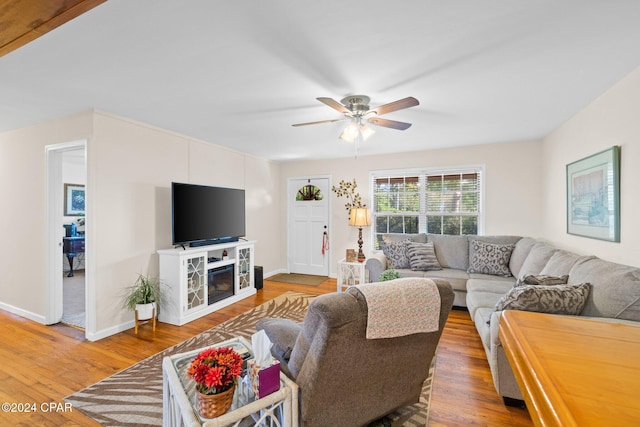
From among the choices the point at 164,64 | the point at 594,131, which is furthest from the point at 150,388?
the point at 594,131

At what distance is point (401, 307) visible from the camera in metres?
1.40

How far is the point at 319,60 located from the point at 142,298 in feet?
10.0

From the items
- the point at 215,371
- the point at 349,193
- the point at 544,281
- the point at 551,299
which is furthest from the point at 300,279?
the point at 215,371

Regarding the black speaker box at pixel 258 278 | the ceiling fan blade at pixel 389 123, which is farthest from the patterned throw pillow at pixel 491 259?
the black speaker box at pixel 258 278

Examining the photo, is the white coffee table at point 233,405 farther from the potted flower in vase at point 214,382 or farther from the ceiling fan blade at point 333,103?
the ceiling fan blade at point 333,103

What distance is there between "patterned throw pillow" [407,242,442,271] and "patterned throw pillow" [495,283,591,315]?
2.05m

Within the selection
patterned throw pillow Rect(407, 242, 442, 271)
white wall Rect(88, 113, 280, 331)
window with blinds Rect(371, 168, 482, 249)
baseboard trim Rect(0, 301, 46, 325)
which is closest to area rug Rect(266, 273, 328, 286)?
window with blinds Rect(371, 168, 482, 249)

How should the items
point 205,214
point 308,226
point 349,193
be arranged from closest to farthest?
point 205,214 → point 349,193 → point 308,226

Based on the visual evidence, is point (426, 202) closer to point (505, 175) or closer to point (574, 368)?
point (505, 175)

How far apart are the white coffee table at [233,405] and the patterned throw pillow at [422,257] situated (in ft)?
9.54

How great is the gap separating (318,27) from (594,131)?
282 centimetres

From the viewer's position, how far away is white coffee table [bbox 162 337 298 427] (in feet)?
3.98

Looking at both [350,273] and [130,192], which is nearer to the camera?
[130,192]

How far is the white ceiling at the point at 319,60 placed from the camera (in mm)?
1504
